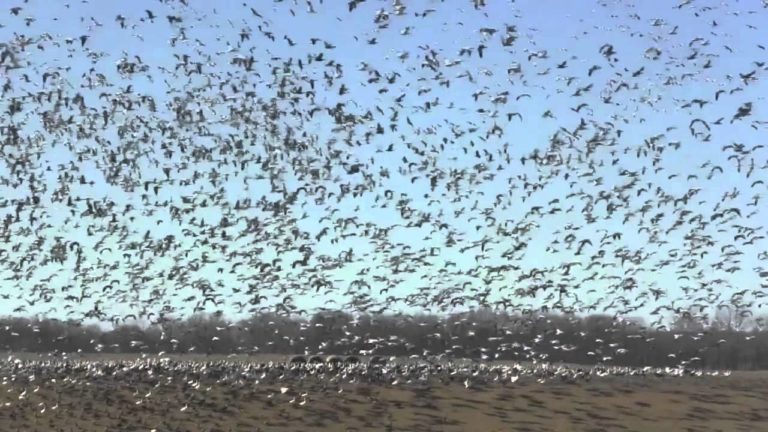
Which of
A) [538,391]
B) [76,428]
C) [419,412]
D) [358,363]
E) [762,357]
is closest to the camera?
[76,428]

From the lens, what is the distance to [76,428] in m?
45.8

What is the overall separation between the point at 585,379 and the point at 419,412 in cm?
1221

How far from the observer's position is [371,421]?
47812 mm

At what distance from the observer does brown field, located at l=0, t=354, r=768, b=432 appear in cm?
4691

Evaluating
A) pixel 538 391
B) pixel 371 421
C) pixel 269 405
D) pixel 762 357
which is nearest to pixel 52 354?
pixel 269 405

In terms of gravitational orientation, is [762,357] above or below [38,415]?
above

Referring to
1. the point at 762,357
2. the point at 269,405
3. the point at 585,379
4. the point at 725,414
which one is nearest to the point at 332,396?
the point at 269,405

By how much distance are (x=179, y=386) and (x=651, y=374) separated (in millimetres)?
26975

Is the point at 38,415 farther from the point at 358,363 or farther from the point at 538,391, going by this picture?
the point at 538,391

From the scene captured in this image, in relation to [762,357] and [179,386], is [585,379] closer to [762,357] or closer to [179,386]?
[179,386]

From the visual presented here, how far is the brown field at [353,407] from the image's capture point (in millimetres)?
46906

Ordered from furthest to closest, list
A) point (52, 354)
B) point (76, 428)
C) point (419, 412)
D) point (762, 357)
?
point (762, 357)
point (52, 354)
point (419, 412)
point (76, 428)

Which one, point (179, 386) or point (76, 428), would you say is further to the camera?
point (179, 386)

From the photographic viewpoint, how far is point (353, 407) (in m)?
49.3
